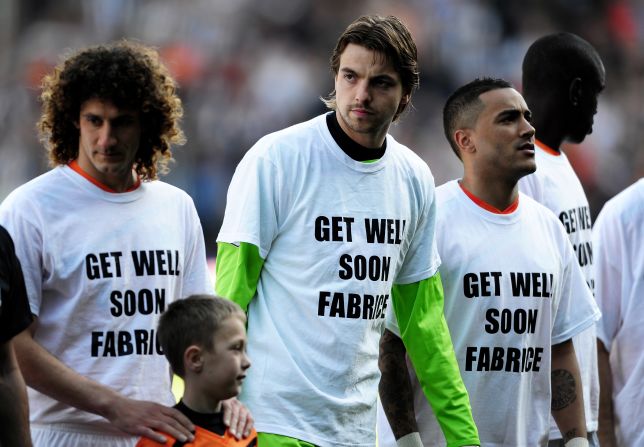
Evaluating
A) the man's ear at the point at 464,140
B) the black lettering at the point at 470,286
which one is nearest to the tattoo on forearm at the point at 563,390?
the black lettering at the point at 470,286

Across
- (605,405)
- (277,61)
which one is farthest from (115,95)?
(277,61)

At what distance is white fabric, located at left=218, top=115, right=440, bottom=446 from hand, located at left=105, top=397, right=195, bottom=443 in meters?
0.61

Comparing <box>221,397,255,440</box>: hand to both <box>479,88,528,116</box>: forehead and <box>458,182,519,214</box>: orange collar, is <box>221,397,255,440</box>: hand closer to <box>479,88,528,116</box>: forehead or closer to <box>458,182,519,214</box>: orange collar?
<box>458,182,519,214</box>: orange collar

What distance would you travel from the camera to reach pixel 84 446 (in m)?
4.79

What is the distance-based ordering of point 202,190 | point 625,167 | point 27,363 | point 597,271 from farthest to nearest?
1. point 625,167
2. point 202,190
3. point 597,271
4. point 27,363

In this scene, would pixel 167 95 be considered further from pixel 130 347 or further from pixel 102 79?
pixel 130 347

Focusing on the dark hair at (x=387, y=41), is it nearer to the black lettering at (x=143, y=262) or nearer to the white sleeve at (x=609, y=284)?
the black lettering at (x=143, y=262)

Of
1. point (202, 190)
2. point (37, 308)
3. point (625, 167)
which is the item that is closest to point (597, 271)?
point (37, 308)

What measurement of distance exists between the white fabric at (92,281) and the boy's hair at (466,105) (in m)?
1.77

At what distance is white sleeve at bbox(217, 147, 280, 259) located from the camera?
5.04 metres

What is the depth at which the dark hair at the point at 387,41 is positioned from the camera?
5.22m

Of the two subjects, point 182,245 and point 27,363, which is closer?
point 27,363

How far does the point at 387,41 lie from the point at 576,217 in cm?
192

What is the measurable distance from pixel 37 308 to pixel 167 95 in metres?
0.99
